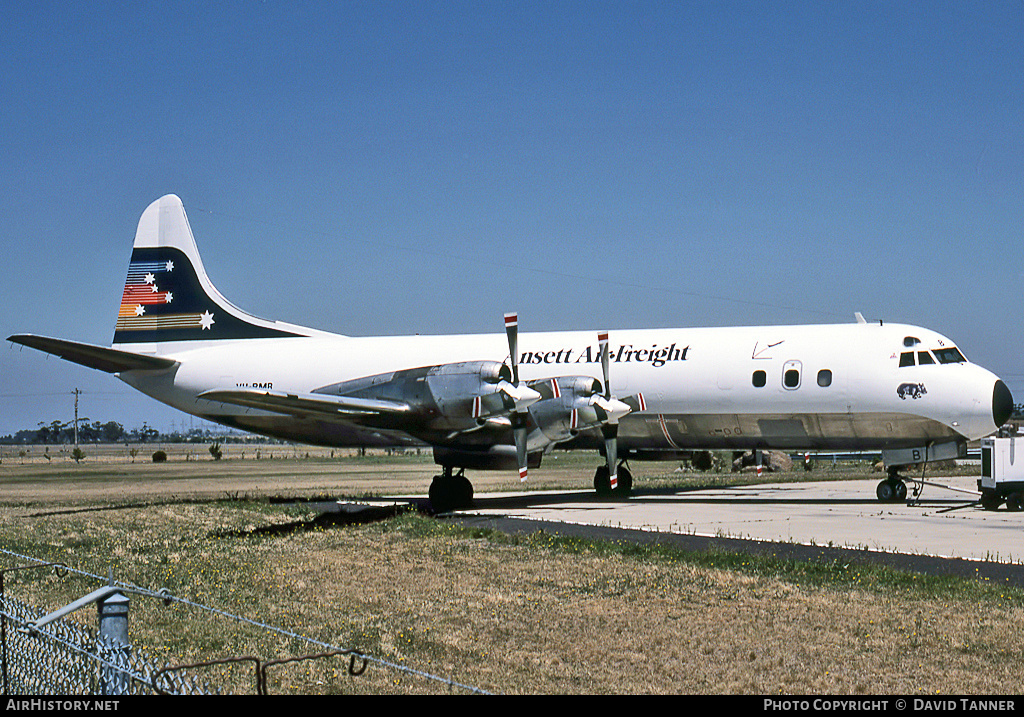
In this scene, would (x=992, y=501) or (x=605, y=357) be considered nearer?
(x=992, y=501)

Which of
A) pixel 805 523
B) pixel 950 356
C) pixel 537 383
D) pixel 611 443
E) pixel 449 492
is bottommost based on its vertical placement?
pixel 805 523

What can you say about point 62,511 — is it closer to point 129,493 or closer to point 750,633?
point 129,493

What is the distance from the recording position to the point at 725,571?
1394 cm

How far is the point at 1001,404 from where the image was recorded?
23719 millimetres

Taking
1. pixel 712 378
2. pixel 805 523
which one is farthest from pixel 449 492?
pixel 805 523

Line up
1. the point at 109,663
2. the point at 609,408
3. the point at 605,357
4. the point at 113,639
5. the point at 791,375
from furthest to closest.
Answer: the point at 791,375, the point at 605,357, the point at 609,408, the point at 113,639, the point at 109,663

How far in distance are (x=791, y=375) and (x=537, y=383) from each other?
7.02m

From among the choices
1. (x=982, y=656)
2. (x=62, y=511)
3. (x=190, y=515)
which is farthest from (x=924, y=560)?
(x=62, y=511)

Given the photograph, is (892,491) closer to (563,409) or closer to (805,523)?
(805,523)

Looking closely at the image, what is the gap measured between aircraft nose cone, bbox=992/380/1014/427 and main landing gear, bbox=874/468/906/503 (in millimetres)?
3021

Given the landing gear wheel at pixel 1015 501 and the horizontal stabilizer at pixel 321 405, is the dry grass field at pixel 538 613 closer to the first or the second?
the horizontal stabilizer at pixel 321 405

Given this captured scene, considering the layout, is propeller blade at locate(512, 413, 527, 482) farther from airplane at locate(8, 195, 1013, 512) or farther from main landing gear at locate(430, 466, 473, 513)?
main landing gear at locate(430, 466, 473, 513)

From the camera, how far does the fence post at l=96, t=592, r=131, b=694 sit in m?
5.26

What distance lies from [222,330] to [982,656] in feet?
85.7
